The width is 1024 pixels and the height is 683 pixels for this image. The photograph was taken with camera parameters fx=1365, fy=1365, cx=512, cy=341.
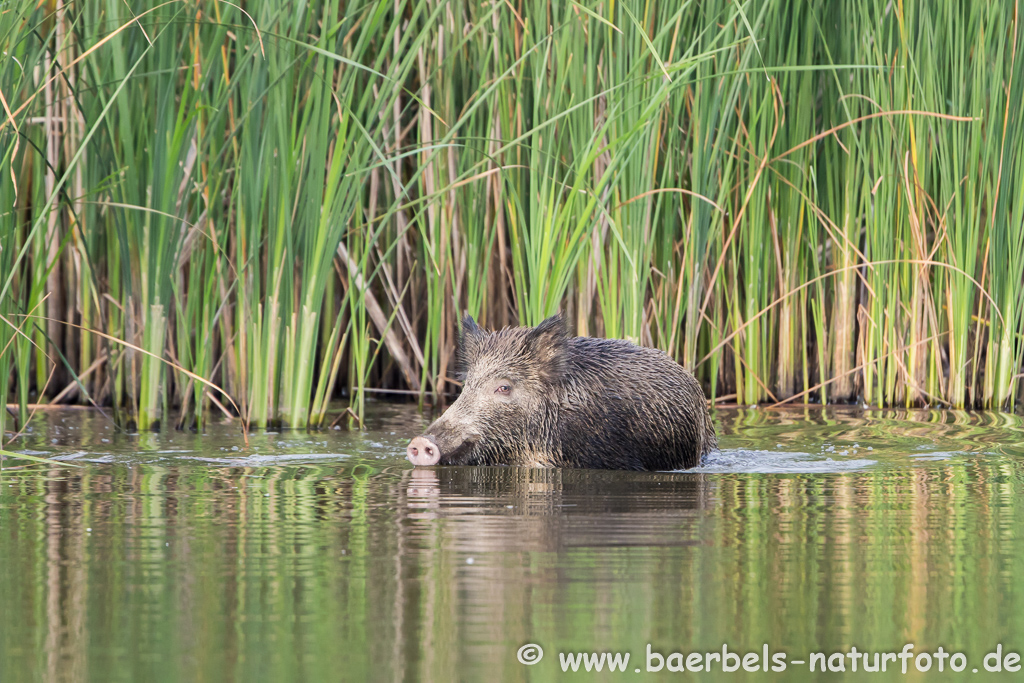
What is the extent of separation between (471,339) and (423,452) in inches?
37.5

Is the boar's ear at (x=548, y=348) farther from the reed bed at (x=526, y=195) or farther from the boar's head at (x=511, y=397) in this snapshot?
the reed bed at (x=526, y=195)

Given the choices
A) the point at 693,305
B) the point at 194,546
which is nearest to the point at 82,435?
the point at 194,546

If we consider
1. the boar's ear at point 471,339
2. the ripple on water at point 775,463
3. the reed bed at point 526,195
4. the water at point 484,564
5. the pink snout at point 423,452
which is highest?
the reed bed at point 526,195

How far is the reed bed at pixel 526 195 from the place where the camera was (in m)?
6.82

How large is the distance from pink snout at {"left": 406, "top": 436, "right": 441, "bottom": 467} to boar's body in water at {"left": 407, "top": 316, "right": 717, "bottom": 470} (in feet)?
1.02

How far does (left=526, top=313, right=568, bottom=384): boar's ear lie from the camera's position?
6.68 m

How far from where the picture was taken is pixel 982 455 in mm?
6223

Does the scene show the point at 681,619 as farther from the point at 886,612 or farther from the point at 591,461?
the point at 591,461

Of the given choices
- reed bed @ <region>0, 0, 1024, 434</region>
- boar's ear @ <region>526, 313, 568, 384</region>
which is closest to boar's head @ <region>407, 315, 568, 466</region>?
boar's ear @ <region>526, 313, 568, 384</region>

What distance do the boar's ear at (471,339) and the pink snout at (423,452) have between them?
83 cm

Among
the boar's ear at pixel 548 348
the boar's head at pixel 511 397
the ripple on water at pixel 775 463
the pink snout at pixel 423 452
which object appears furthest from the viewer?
the boar's ear at pixel 548 348

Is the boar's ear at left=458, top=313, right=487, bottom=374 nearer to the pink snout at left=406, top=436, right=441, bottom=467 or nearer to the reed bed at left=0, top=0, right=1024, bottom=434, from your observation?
the reed bed at left=0, top=0, right=1024, bottom=434

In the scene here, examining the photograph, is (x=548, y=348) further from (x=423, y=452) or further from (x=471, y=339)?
(x=423, y=452)

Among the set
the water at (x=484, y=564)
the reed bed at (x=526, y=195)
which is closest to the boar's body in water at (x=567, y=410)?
the water at (x=484, y=564)
